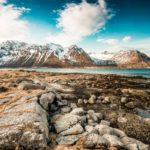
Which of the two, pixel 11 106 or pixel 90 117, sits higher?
pixel 11 106

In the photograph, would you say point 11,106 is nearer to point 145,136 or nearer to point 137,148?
point 137,148

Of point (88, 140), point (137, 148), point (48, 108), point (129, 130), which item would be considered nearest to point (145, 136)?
point (129, 130)

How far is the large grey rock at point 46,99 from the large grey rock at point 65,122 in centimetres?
268

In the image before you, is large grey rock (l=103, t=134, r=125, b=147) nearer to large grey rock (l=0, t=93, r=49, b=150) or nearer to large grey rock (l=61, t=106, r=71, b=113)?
large grey rock (l=0, t=93, r=49, b=150)

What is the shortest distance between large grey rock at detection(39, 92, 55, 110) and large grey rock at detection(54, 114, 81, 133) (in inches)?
106

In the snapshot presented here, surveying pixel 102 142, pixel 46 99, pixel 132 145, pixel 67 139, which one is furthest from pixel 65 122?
pixel 132 145

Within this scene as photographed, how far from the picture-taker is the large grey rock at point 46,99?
20538 millimetres

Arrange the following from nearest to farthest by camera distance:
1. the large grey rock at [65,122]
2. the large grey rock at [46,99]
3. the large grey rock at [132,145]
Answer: the large grey rock at [132,145], the large grey rock at [65,122], the large grey rock at [46,99]

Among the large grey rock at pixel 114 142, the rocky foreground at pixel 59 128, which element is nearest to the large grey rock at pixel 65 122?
the rocky foreground at pixel 59 128

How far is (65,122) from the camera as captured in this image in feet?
57.4

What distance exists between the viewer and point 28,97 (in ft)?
67.1

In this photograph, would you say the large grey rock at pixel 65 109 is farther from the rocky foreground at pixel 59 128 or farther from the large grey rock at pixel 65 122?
the large grey rock at pixel 65 122

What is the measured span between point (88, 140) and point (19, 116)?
18.0 feet

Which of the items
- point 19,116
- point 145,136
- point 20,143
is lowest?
point 145,136
